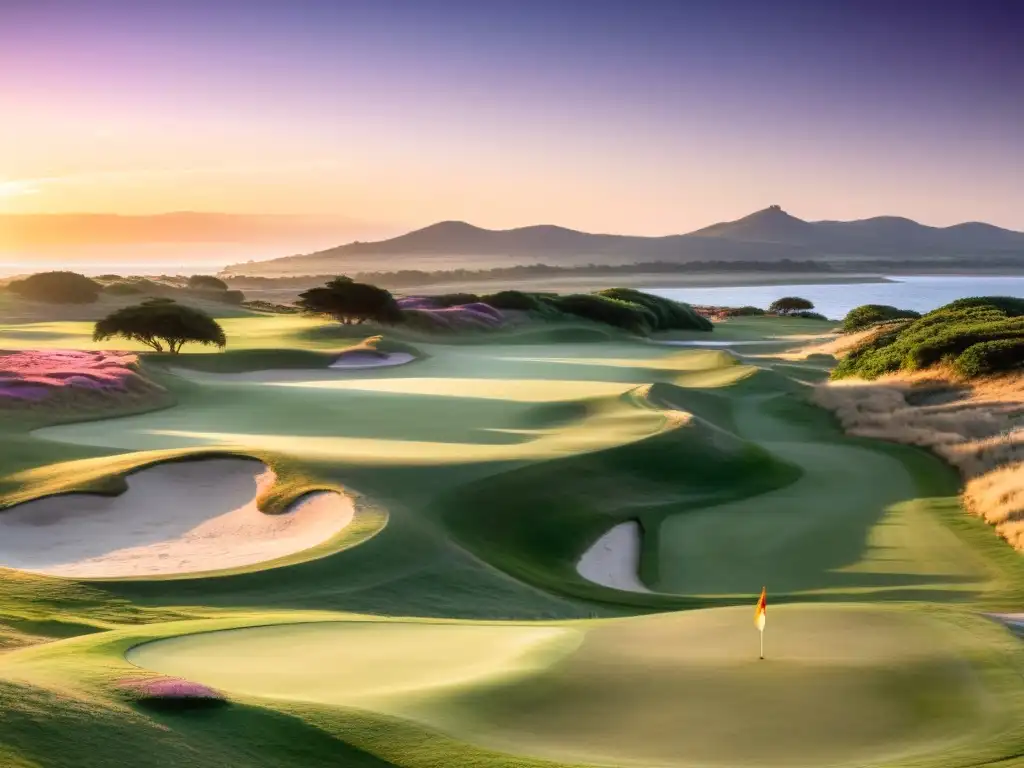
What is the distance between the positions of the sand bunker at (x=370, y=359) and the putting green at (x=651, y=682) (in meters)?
36.9

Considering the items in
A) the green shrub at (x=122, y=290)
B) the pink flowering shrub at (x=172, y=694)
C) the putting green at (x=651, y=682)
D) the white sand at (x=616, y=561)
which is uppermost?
the green shrub at (x=122, y=290)

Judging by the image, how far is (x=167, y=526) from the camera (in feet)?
56.9

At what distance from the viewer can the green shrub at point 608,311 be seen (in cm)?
8388

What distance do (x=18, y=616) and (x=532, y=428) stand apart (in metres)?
17.6

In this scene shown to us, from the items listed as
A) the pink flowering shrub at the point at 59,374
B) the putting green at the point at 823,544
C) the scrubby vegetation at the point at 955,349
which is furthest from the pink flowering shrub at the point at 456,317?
the putting green at the point at 823,544

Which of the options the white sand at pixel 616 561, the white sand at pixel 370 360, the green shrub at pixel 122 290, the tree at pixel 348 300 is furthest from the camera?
the green shrub at pixel 122 290

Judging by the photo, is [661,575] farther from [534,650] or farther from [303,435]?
[303,435]

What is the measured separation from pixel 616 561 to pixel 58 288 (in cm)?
7215

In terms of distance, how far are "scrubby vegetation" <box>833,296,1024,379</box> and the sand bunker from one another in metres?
21.0

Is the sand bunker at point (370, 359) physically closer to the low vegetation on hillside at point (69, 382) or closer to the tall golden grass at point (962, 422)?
the low vegetation on hillside at point (69, 382)

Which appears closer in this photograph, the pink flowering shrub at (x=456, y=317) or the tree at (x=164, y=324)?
the tree at (x=164, y=324)

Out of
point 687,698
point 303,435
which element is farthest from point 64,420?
point 687,698

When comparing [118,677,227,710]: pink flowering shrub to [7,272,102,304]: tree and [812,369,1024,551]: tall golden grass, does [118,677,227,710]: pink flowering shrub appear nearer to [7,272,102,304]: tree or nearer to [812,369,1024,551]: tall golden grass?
[812,369,1024,551]: tall golden grass

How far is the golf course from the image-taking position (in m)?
6.42
